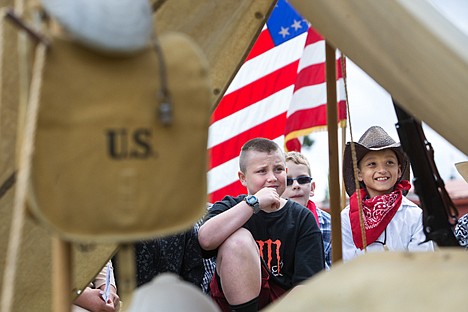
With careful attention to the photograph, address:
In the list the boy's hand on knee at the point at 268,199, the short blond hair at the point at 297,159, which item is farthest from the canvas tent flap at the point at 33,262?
the short blond hair at the point at 297,159

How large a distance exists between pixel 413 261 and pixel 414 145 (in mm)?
587

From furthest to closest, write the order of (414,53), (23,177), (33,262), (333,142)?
(333,142) → (33,262) → (414,53) → (23,177)

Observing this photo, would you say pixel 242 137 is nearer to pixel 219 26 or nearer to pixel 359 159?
pixel 359 159

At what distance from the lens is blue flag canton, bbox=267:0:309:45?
5.84m

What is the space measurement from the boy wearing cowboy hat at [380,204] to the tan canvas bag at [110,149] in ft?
7.70

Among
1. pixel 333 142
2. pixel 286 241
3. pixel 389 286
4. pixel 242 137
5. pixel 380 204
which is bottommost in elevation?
pixel 389 286

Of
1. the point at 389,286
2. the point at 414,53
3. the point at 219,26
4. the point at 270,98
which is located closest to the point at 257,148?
the point at 219,26

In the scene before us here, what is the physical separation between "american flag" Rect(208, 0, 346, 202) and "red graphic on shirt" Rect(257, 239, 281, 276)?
2.38m

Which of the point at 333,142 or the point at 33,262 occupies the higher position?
the point at 333,142

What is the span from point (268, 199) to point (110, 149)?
6.68ft

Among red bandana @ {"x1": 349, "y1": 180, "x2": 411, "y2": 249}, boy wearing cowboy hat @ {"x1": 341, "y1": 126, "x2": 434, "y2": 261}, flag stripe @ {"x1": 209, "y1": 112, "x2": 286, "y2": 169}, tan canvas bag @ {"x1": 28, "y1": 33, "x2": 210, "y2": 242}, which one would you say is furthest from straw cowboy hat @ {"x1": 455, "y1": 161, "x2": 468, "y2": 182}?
flag stripe @ {"x1": 209, "y1": 112, "x2": 286, "y2": 169}

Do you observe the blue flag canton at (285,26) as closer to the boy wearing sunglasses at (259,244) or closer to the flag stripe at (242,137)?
the flag stripe at (242,137)

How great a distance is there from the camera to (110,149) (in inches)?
54.9

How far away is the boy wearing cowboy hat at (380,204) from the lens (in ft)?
12.5
